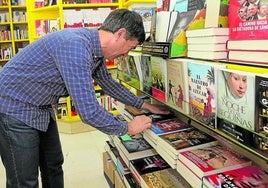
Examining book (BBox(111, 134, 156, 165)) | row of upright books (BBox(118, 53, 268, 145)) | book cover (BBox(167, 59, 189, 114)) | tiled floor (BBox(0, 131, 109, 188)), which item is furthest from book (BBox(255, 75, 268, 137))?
tiled floor (BBox(0, 131, 109, 188))

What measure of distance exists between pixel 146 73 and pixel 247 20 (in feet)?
2.20

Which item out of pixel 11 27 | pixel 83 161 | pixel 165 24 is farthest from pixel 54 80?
pixel 11 27

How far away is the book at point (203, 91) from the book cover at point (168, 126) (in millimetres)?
286

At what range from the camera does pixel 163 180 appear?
1432mm

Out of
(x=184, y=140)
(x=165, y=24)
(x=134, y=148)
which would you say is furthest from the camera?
(x=134, y=148)

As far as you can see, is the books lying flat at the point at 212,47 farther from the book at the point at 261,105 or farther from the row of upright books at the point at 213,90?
the book at the point at 261,105

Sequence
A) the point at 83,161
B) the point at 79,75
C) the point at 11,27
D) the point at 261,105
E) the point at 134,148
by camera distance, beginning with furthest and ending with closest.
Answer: the point at 11,27 → the point at 83,161 → the point at 134,148 → the point at 79,75 → the point at 261,105

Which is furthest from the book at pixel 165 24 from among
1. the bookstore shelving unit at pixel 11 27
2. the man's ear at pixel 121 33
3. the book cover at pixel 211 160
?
the bookstore shelving unit at pixel 11 27

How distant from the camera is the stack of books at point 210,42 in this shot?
1.06m

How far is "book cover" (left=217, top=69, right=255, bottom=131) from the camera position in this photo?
797mm

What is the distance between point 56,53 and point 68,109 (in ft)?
8.15

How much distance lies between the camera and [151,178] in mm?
1445

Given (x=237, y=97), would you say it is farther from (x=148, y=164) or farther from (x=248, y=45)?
(x=148, y=164)

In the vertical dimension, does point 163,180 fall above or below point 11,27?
below
